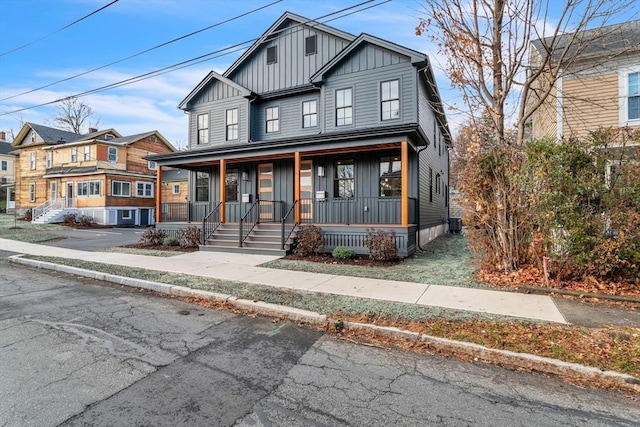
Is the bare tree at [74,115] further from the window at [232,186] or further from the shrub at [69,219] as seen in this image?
the window at [232,186]

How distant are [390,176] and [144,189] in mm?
26053

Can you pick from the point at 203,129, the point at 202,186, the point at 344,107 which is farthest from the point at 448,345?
the point at 203,129

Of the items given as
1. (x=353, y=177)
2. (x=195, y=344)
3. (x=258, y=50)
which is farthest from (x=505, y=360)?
(x=258, y=50)

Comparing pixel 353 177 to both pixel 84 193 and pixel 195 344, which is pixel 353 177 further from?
pixel 84 193

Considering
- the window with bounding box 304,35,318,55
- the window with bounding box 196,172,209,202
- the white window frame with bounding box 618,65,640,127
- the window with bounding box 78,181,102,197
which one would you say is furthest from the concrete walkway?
the window with bounding box 78,181,102,197

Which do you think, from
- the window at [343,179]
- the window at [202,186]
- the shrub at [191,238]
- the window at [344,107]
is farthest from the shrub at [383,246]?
the window at [202,186]

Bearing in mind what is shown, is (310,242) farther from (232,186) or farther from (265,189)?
(232,186)

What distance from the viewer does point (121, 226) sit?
1073 inches

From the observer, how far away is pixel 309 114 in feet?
45.8

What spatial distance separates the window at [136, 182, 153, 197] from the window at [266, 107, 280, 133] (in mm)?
20206

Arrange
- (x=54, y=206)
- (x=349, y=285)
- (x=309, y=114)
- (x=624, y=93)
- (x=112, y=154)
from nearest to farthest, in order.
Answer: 1. (x=349, y=285)
2. (x=624, y=93)
3. (x=309, y=114)
4. (x=54, y=206)
5. (x=112, y=154)

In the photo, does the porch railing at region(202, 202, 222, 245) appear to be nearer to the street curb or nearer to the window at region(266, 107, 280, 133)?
the window at region(266, 107, 280, 133)

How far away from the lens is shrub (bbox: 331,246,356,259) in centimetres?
998

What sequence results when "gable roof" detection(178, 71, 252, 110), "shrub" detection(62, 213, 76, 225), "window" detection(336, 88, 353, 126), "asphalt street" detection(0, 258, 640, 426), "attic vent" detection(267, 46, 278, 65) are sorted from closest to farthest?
"asphalt street" detection(0, 258, 640, 426), "window" detection(336, 88, 353, 126), "gable roof" detection(178, 71, 252, 110), "attic vent" detection(267, 46, 278, 65), "shrub" detection(62, 213, 76, 225)
